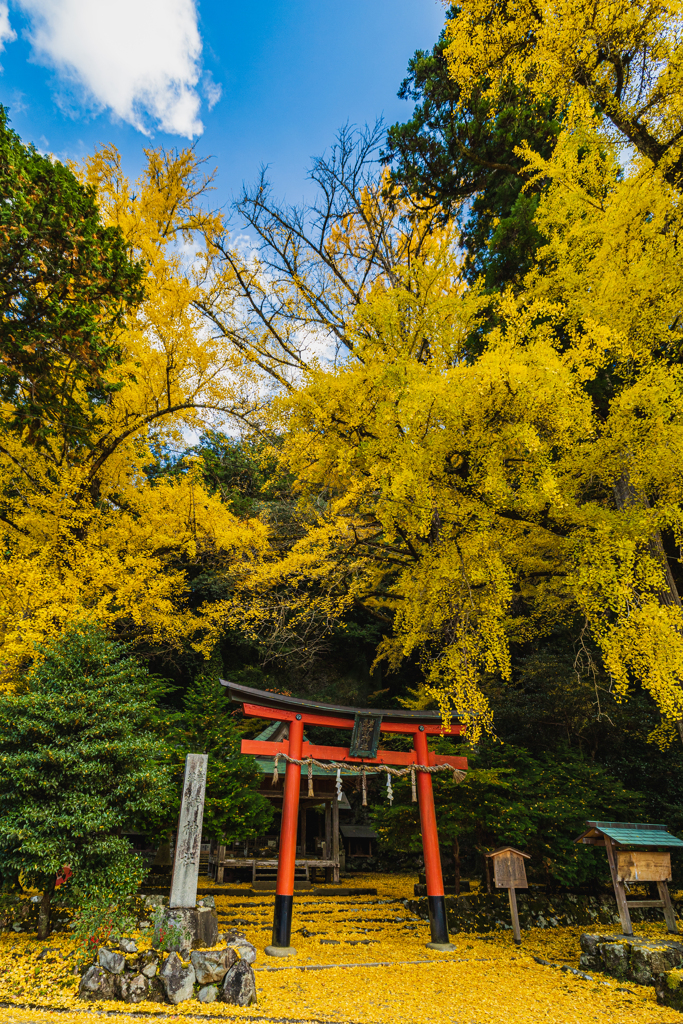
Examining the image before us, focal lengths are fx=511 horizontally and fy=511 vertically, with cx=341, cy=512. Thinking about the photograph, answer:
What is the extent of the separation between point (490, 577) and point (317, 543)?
12.3 ft

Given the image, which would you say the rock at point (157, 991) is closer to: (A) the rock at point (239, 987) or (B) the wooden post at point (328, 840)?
(A) the rock at point (239, 987)

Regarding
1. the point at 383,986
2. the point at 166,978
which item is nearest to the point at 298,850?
the point at 383,986

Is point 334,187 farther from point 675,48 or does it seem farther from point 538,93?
point 675,48

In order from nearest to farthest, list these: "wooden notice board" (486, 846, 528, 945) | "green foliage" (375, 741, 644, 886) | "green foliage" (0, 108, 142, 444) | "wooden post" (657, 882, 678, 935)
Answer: "wooden post" (657, 882, 678, 935) < "green foliage" (0, 108, 142, 444) < "wooden notice board" (486, 846, 528, 945) < "green foliage" (375, 741, 644, 886)

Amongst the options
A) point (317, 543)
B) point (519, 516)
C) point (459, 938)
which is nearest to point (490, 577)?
point (519, 516)

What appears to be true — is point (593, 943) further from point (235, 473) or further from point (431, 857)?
point (235, 473)

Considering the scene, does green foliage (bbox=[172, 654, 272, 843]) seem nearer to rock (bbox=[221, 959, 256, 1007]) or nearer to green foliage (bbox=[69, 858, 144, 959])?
green foliage (bbox=[69, 858, 144, 959])

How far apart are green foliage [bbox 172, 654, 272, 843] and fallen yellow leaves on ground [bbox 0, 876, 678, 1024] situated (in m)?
1.43

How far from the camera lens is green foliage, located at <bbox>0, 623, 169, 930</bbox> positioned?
16.9ft

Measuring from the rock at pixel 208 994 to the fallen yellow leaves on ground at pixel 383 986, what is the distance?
10cm

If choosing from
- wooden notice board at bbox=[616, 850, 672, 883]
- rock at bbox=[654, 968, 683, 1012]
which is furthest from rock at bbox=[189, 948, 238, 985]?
wooden notice board at bbox=[616, 850, 672, 883]

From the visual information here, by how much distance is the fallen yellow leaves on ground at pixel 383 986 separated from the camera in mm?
4121

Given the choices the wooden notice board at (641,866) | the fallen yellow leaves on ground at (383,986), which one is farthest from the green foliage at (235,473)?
the wooden notice board at (641,866)

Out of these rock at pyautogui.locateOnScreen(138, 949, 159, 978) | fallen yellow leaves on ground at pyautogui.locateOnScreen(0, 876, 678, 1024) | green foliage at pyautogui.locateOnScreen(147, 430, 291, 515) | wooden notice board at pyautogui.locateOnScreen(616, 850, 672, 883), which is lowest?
fallen yellow leaves on ground at pyautogui.locateOnScreen(0, 876, 678, 1024)
